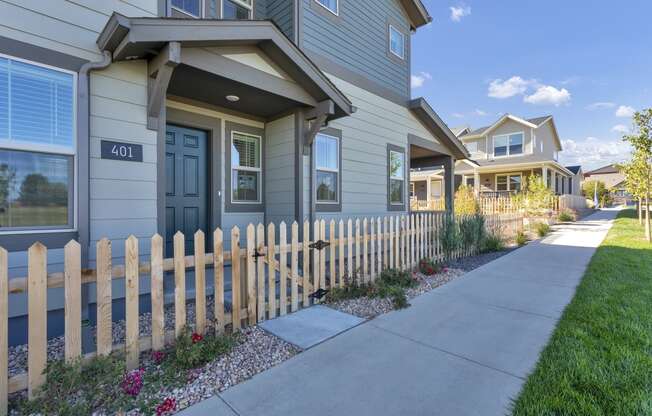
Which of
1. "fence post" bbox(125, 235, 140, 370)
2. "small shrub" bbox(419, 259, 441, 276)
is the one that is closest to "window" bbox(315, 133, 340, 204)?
"small shrub" bbox(419, 259, 441, 276)

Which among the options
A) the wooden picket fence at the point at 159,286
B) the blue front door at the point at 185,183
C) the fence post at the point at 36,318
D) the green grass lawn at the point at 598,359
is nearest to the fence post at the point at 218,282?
the wooden picket fence at the point at 159,286

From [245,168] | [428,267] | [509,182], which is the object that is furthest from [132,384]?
[509,182]

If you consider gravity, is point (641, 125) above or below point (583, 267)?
above

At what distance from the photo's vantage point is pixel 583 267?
21.9ft

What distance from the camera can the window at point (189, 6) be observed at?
508cm

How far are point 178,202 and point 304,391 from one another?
3963 millimetres

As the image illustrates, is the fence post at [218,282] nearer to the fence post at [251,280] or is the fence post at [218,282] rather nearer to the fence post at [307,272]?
the fence post at [251,280]

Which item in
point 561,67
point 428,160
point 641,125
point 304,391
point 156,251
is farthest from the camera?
point 561,67

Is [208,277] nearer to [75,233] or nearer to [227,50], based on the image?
[75,233]

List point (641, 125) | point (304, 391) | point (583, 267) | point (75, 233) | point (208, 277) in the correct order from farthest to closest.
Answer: point (641, 125)
point (583, 267)
point (208, 277)
point (75, 233)
point (304, 391)

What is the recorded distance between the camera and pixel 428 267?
6.39m

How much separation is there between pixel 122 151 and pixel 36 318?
81.6 inches

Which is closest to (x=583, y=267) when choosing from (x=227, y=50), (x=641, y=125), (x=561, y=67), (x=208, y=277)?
(x=641, y=125)

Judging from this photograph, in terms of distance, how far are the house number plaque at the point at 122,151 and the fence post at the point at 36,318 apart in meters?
1.63
